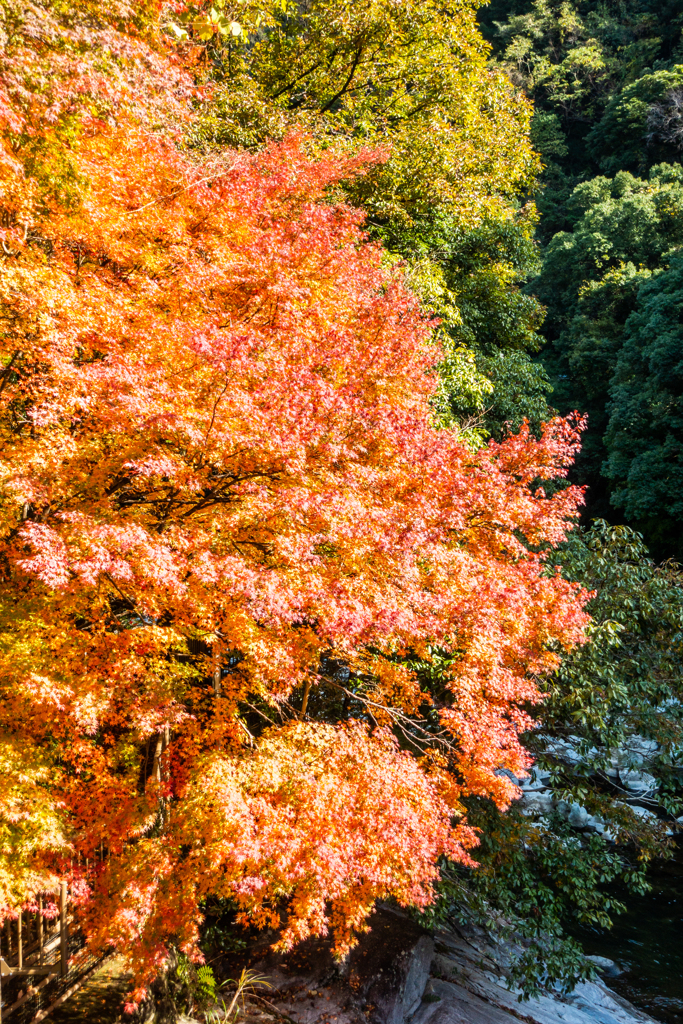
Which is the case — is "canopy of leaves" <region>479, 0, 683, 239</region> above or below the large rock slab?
above

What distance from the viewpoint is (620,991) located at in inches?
530

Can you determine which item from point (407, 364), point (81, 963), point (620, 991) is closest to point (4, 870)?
point (81, 963)

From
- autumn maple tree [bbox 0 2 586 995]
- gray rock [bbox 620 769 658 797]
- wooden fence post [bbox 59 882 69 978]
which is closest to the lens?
autumn maple tree [bbox 0 2 586 995]

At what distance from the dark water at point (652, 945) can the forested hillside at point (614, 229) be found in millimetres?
14050

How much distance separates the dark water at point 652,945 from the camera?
13281 mm

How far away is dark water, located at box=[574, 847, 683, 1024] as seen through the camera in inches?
523

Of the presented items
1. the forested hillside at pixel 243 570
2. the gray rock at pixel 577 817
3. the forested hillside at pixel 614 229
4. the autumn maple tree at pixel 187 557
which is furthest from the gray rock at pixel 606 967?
the forested hillside at pixel 614 229

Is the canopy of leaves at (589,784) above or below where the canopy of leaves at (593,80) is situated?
below

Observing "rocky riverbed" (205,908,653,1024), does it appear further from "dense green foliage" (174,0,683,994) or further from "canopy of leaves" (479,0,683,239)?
"canopy of leaves" (479,0,683,239)

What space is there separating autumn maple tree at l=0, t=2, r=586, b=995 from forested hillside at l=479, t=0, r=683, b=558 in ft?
70.4

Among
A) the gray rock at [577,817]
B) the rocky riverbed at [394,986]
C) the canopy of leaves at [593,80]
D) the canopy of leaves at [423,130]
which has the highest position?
the canopy of leaves at [593,80]

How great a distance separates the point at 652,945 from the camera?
14914mm

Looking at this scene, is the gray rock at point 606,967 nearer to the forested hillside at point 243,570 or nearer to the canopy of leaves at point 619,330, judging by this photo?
the forested hillside at point 243,570

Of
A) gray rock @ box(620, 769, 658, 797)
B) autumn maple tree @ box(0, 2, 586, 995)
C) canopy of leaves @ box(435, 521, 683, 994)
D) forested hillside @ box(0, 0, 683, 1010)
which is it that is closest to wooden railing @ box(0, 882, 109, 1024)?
forested hillside @ box(0, 0, 683, 1010)
